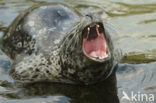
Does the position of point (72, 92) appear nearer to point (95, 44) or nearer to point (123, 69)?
point (95, 44)

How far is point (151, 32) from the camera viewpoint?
798cm

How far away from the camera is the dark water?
5.57 m

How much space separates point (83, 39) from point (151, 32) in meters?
2.70

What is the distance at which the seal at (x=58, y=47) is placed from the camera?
5.58 m

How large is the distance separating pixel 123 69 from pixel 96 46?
959mm

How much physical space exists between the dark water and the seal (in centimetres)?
17

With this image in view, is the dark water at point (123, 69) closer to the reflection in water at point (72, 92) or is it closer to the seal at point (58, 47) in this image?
the reflection in water at point (72, 92)

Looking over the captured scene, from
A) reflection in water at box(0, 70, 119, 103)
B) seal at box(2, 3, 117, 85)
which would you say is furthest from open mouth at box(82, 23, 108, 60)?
reflection in water at box(0, 70, 119, 103)

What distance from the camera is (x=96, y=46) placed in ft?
18.4

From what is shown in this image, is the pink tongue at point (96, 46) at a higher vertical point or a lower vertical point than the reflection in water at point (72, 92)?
higher

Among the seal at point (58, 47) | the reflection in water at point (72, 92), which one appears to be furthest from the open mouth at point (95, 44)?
the reflection in water at point (72, 92)

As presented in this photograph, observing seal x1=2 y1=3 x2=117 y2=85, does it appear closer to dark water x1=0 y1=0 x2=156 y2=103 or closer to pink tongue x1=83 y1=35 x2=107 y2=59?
pink tongue x1=83 y1=35 x2=107 y2=59

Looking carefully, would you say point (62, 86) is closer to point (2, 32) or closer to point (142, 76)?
point (142, 76)

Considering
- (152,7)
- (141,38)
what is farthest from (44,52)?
(152,7)
